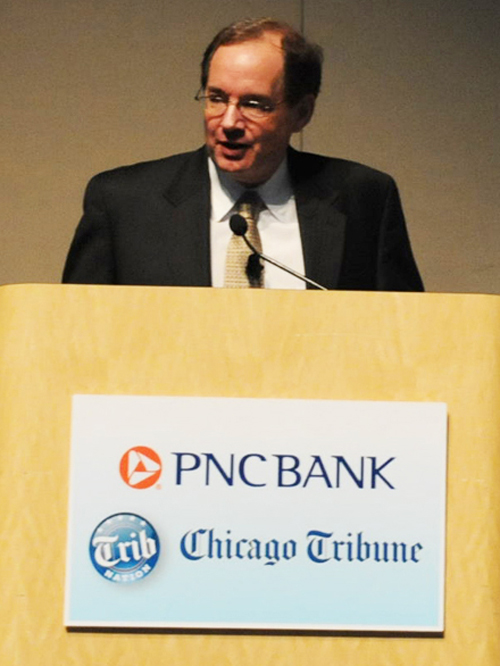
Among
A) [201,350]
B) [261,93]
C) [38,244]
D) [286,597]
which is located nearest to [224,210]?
[261,93]

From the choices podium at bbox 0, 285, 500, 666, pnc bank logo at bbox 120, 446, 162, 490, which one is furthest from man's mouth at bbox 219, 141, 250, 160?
pnc bank logo at bbox 120, 446, 162, 490

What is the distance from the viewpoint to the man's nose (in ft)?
7.55

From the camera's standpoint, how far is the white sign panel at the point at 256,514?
5.26ft

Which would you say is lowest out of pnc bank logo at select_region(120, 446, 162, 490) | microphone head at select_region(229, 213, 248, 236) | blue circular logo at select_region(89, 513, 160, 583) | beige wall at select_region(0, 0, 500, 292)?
blue circular logo at select_region(89, 513, 160, 583)

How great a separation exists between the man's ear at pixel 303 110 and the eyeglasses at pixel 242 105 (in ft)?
0.32

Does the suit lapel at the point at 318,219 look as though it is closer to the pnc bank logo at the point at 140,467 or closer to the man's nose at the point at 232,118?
the man's nose at the point at 232,118

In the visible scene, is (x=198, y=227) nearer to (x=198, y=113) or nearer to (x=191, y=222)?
(x=191, y=222)

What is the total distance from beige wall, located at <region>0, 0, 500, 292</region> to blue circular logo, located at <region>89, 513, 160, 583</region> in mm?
1793

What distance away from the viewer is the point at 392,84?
3438mm

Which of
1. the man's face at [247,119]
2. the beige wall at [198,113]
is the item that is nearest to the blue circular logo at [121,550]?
the man's face at [247,119]

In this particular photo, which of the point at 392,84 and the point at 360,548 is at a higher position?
the point at 392,84

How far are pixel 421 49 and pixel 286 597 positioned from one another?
2.14m

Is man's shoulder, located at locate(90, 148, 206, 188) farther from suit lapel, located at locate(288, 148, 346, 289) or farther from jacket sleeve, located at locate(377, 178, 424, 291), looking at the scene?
jacket sleeve, located at locate(377, 178, 424, 291)

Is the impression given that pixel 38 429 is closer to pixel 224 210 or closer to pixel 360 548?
pixel 360 548
